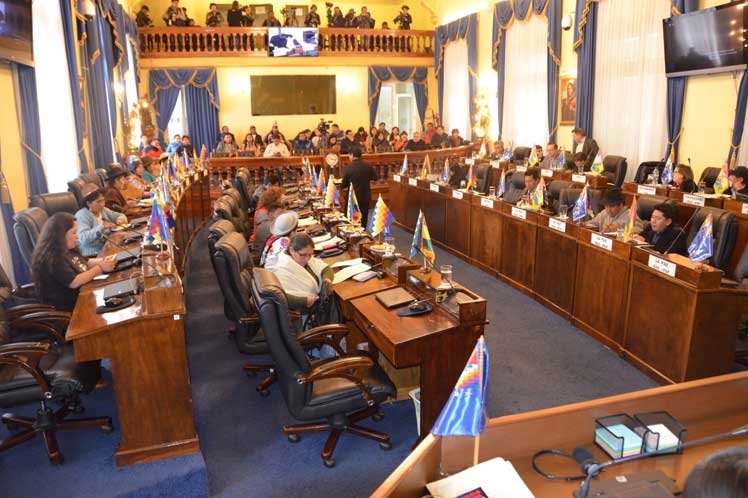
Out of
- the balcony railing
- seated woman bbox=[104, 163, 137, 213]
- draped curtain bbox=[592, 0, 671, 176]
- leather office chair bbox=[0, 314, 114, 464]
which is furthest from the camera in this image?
the balcony railing

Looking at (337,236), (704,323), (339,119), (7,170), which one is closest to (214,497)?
(337,236)

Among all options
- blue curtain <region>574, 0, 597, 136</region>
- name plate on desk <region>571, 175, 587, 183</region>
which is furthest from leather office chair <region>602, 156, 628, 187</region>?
blue curtain <region>574, 0, 597, 136</region>

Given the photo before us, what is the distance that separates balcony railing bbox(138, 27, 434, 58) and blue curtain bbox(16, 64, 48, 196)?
8.37 m

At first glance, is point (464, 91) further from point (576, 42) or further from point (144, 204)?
point (144, 204)

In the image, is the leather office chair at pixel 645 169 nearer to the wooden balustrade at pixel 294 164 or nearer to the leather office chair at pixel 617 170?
the leather office chair at pixel 617 170

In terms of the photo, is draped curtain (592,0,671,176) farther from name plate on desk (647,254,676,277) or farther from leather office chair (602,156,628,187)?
name plate on desk (647,254,676,277)

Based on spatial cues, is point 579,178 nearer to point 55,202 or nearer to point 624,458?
point 55,202

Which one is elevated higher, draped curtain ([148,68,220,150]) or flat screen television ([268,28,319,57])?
flat screen television ([268,28,319,57])

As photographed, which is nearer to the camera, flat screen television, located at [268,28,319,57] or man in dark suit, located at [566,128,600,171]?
man in dark suit, located at [566,128,600,171]

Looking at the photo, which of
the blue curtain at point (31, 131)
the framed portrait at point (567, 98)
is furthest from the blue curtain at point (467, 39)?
the blue curtain at point (31, 131)

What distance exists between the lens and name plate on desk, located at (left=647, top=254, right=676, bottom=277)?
12.0ft

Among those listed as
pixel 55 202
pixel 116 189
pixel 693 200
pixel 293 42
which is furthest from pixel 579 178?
pixel 293 42

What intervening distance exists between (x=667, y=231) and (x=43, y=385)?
4535 mm

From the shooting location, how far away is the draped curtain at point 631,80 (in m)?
8.48
